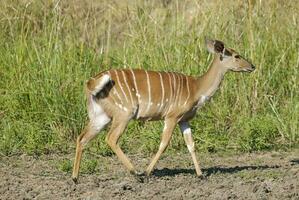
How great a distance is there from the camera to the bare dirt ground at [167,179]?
6.15 m

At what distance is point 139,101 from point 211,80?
0.78 m

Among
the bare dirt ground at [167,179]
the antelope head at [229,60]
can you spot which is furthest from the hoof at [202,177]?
the antelope head at [229,60]

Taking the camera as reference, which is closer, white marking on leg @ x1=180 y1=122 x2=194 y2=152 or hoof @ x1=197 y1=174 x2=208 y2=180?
hoof @ x1=197 y1=174 x2=208 y2=180

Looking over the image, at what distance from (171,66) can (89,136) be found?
2646mm

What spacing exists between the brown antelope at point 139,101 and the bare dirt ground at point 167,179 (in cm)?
21

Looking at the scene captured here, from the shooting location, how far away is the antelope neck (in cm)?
719

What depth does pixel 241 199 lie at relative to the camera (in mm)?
5949

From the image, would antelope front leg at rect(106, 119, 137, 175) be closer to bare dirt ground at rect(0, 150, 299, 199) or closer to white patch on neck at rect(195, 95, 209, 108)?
bare dirt ground at rect(0, 150, 299, 199)

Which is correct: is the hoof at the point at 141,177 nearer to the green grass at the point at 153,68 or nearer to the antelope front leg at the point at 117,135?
the antelope front leg at the point at 117,135

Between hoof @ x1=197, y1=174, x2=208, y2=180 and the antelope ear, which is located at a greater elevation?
the antelope ear

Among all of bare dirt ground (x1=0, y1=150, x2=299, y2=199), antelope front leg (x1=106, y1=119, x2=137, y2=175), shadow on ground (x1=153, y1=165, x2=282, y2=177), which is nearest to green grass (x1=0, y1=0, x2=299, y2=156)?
bare dirt ground (x1=0, y1=150, x2=299, y2=199)

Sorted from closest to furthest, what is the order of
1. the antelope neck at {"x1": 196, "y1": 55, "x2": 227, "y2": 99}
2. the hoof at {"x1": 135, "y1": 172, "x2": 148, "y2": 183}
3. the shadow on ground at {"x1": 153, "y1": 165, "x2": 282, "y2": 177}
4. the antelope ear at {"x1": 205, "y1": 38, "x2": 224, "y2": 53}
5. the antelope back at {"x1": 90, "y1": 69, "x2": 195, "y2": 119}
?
the hoof at {"x1": 135, "y1": 172, "x2": 148, "y2": 183}
the antelope back at {"x1": 90, "y1": 69, "x2": 195, "y2": 119}
the shadow on ground at {"x1": 153, "y1": 165, "x2": 282, "y2": 177}
the antelope neck at {"x1": 196, "y1": 55, "x2": 227, "y2": 99}
the antelope ear at {"x1": 205, "y1": 38, "x2": 224, "y2": 53}

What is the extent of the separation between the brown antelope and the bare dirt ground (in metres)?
0.21

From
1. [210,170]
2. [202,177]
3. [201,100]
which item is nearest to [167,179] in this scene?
[202,177]
